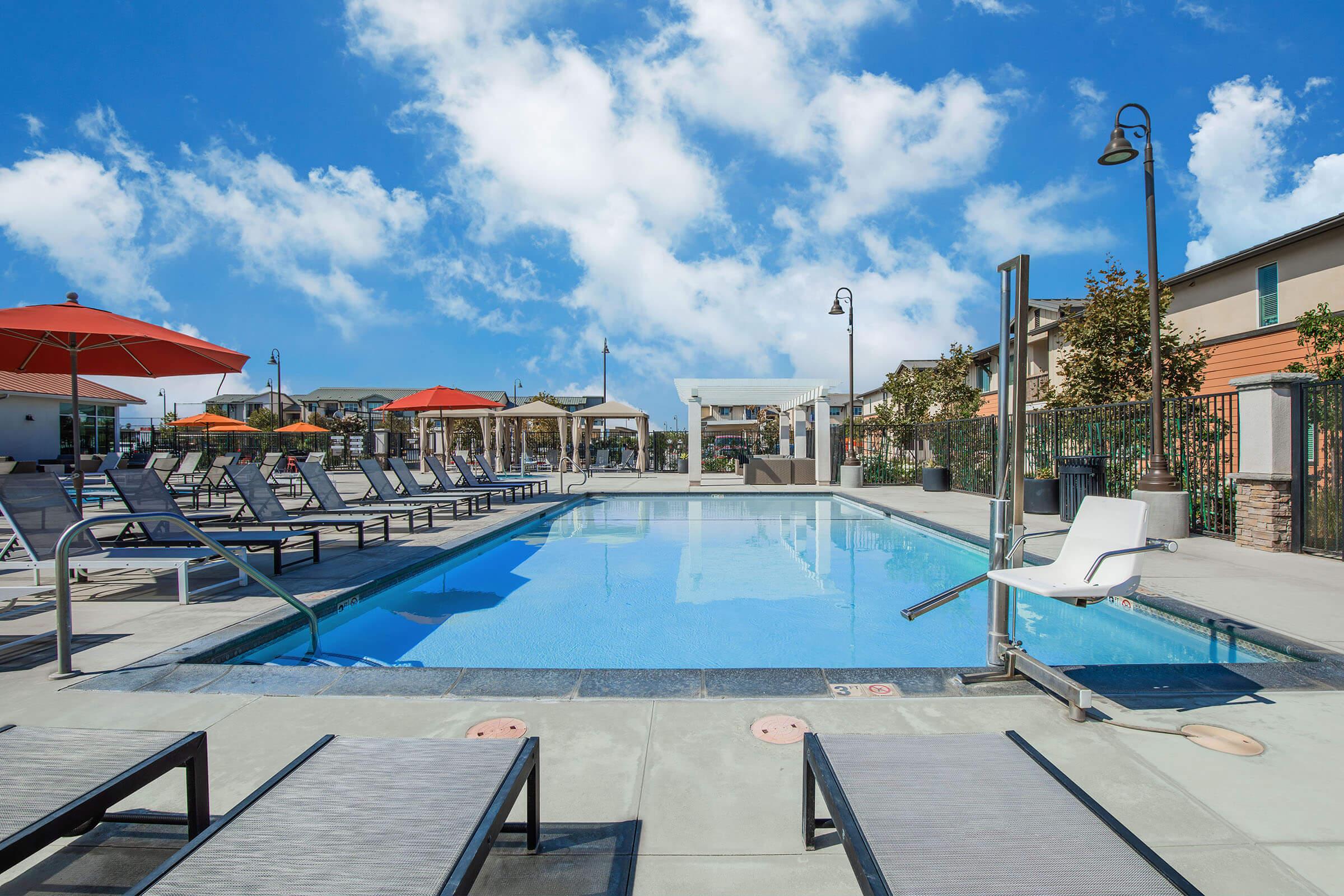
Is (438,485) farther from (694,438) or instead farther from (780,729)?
(780,729)

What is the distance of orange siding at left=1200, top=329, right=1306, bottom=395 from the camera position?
1394cm

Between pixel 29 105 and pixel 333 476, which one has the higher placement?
pixel 29 105

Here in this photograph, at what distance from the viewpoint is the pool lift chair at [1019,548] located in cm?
319

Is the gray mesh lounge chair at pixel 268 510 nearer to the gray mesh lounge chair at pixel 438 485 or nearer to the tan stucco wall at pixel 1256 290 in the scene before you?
the gray mesh lounge chair at pixel 438 485

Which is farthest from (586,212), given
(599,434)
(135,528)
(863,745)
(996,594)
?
(599,434)

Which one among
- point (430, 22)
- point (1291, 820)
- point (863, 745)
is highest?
point (430, 22)

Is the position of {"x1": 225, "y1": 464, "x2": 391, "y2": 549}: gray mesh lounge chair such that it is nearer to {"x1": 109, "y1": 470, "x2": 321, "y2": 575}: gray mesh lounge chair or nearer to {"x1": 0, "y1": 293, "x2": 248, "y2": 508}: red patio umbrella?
{"x1": 109, "y1": 470, "x2": 321, "y2": 575}: gray mesh lounge chair

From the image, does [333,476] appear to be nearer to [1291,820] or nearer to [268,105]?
[268,105]

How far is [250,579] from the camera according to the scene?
19.1 ft

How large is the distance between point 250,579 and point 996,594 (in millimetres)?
5926

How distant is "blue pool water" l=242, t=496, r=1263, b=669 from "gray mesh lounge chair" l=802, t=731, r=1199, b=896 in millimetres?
2852

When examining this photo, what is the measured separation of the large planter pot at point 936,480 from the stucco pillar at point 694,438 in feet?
20.4

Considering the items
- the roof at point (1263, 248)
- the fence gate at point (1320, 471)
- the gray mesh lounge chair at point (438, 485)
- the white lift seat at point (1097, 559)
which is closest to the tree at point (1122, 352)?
the roof at point (1263, 248)

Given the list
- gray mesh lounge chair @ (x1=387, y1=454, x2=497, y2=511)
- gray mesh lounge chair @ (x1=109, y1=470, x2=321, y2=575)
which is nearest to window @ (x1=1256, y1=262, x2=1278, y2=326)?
gray mesh lounge chair @ (x1=387, y1=454, x2=497, y2=511)
